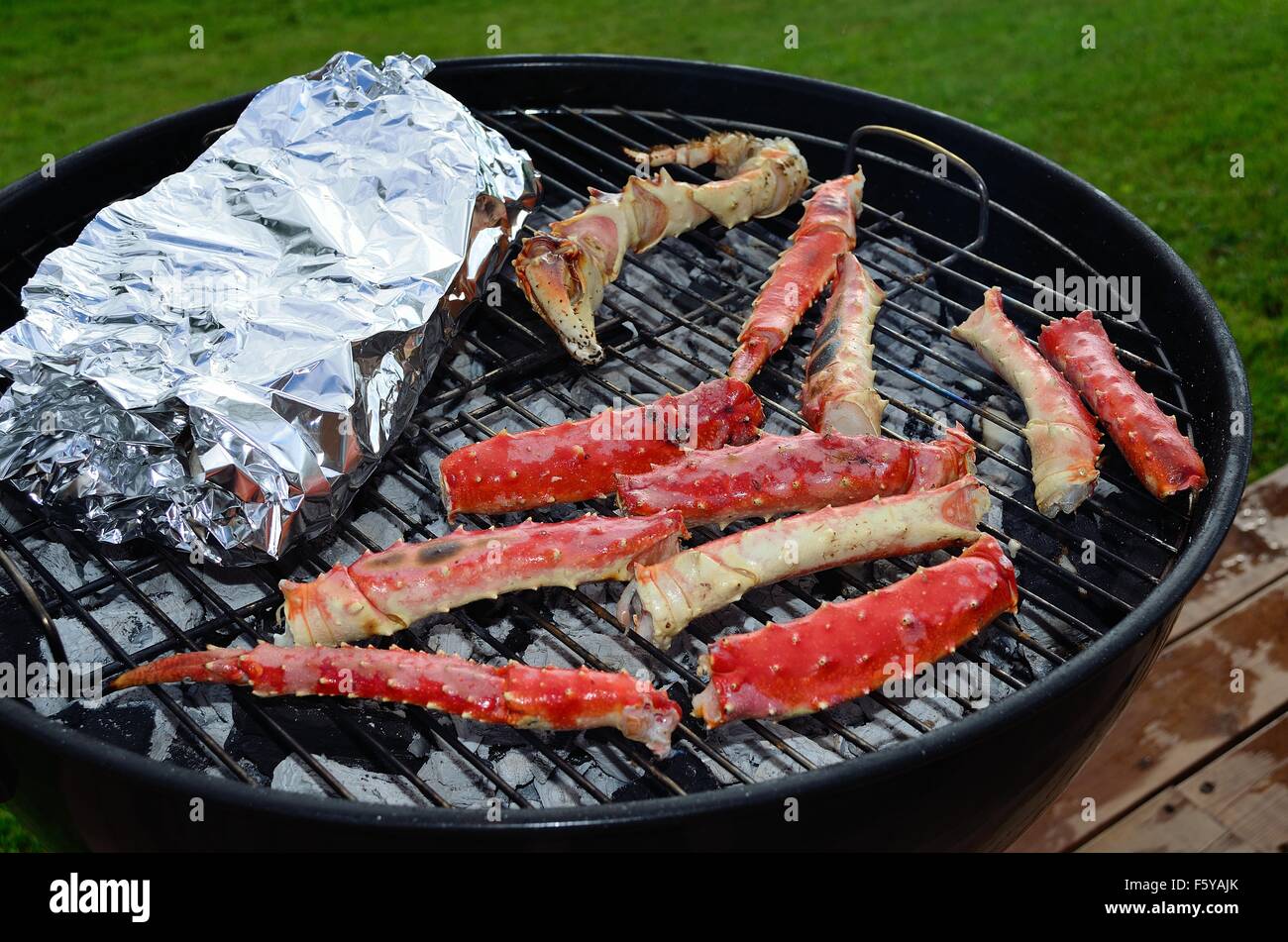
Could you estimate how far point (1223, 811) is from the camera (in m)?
2.81

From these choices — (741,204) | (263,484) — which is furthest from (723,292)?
(263,484)

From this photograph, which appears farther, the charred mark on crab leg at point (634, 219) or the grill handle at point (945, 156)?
the grill handle at point (945, 156)

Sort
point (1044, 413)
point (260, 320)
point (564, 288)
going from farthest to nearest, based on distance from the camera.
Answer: point (564, 288) < point (1044, 413) < point (260, 320)

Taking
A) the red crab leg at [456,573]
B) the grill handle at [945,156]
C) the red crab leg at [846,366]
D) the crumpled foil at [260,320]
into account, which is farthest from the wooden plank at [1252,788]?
the crumpled foil at [260,320]

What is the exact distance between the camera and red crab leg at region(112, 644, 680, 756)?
6.61 ft

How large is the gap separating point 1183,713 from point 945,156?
64.1 inches

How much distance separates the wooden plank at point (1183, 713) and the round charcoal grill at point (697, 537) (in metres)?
0.60

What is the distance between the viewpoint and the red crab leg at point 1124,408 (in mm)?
2443

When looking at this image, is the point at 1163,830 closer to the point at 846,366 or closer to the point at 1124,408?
the point at 1124,408

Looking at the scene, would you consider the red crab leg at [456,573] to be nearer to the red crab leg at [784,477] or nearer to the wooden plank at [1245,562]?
the red crab leg at [784,477]

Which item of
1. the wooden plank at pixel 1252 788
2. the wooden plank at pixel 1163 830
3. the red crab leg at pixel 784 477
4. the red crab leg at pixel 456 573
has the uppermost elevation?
the red crab leg at pixel 784 477

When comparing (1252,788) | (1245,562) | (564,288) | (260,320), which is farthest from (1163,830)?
(260,320)

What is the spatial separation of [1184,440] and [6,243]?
2957mm

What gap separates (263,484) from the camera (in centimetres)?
228
